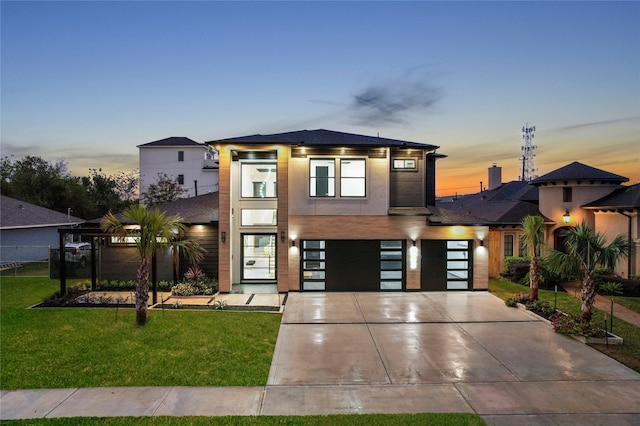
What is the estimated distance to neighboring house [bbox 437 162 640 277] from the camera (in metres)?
16.4

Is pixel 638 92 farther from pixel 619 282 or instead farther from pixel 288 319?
pixel 288 319

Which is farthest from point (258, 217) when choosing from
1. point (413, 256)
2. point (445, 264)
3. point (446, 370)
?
point (446, 370)

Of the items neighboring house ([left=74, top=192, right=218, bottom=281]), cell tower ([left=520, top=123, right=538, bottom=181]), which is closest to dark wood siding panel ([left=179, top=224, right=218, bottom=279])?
neighboring house ([left=74, top=192, right=218, bottom=281])

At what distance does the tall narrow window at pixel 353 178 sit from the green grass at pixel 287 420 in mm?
10479

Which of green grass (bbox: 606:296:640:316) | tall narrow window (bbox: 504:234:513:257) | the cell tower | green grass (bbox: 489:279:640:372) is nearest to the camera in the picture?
green grass (bbox: 489:279:640:372)

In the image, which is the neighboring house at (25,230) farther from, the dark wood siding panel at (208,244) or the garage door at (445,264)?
the garage door at (445,264)

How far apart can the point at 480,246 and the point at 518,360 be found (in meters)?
7.60

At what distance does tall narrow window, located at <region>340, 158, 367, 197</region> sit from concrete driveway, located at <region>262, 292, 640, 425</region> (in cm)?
543

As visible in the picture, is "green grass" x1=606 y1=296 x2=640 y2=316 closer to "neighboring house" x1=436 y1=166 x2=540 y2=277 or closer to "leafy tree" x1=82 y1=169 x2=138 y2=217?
"neighboring house" x1=436 y1=166 x2=540 y2=277

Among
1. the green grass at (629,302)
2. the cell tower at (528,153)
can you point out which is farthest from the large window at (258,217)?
the cell tower at (528,153)

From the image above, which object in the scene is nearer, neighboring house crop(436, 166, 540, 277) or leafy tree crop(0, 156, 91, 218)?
neighboring house crop(436, 166, 540, 277)

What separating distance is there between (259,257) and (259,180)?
3441mm

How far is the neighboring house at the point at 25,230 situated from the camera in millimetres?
22375

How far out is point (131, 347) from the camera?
27.3ft
